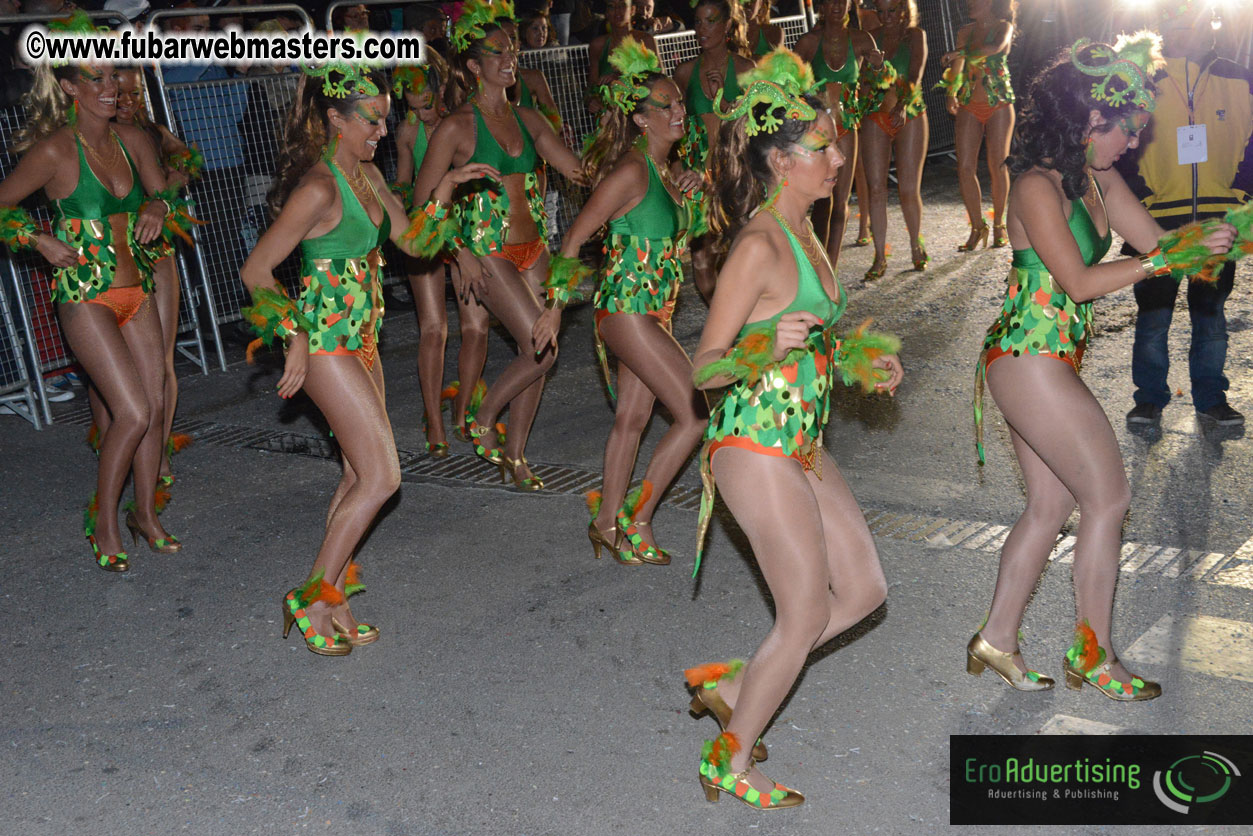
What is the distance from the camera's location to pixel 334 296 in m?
4.46

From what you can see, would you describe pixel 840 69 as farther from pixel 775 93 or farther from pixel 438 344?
pixel 775 93

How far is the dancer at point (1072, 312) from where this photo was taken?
377 centimetres

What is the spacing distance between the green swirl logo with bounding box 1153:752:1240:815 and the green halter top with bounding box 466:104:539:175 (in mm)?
3964

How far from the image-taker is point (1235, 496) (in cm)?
548

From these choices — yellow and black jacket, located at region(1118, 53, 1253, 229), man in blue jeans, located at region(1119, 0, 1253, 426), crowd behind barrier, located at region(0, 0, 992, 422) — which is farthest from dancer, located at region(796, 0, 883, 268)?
yellow and black jacket, located at region(1118, 53, 1253, 229)

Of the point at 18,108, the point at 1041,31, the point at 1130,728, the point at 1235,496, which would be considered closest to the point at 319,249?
the point at 1130,728

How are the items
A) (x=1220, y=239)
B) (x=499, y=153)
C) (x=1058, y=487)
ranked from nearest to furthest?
(x=1220, y=239), (x=1058, y=487), (x=499, y=153)

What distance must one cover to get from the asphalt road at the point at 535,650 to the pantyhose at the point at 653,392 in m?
0.45

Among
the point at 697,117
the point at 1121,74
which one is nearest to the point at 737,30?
the point at 697,117

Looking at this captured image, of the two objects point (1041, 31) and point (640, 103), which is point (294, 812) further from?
point (1041, 31)

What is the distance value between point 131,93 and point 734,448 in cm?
395

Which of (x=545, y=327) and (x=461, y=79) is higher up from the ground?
(x=461, y=79)

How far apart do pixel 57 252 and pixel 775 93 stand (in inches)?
132

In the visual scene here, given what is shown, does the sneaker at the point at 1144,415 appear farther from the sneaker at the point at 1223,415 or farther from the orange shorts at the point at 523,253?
the orange shorts at the point at 523,253
